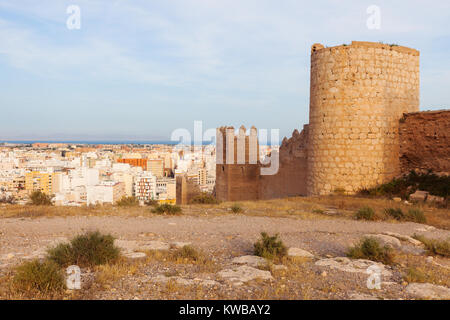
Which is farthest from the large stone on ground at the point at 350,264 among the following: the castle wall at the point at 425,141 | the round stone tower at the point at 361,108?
the castle wall at the point at 425,141

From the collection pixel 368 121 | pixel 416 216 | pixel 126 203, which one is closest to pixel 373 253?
pixel 416 216

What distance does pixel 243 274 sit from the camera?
3467 mm

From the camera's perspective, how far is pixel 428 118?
34.9 ft

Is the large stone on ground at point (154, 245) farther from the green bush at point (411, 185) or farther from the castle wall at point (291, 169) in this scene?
the castle wall at point (291, 169)

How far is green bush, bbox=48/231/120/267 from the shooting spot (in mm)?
3771

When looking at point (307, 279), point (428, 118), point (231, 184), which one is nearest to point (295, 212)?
point (307, 279)

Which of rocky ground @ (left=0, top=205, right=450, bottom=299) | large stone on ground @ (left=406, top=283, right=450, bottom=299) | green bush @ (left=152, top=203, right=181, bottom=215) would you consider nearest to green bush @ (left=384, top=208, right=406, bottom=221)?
rocky ground @ (left=0, top=205, right=450, bottom=299)

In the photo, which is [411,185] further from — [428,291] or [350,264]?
[428,291]

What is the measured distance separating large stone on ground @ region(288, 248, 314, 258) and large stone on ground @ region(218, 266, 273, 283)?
0.82m

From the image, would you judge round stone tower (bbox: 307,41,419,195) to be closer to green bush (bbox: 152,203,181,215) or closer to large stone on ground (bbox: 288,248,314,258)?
green bush (bbox: 152,203,181,215)

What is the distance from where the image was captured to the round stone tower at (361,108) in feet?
34.9

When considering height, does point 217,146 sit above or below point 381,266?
above

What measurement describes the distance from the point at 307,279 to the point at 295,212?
15.9ft
